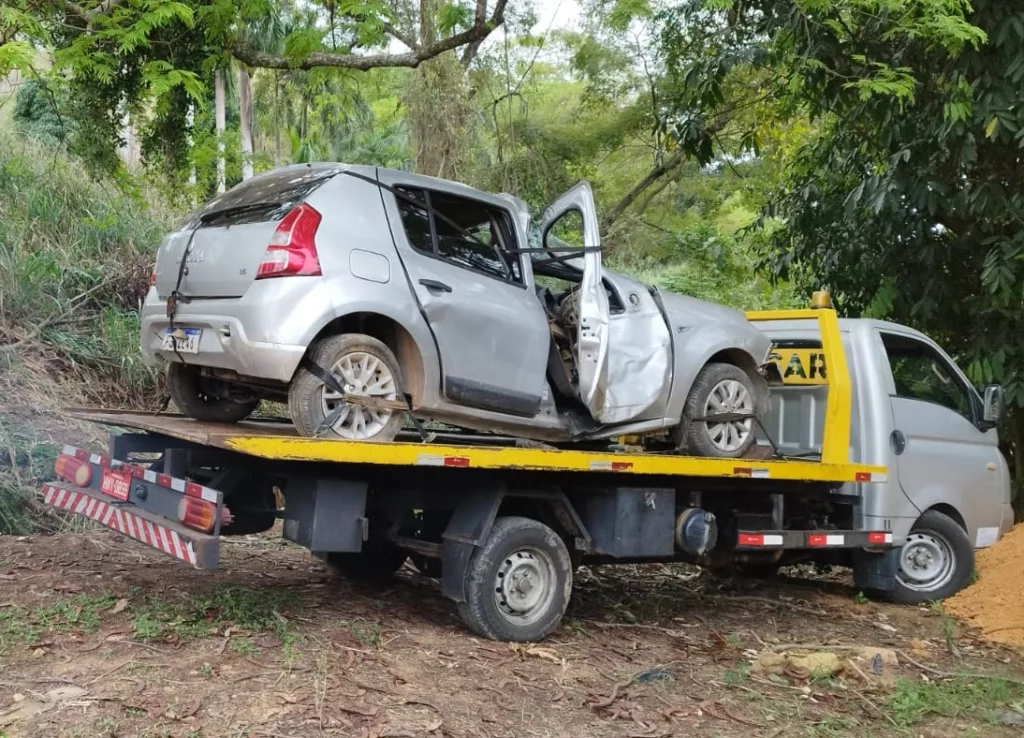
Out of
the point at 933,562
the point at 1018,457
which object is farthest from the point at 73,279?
the point at 1018,457

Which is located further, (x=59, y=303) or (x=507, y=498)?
(x=59, y=303)

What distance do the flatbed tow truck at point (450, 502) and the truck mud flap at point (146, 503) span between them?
1 cm

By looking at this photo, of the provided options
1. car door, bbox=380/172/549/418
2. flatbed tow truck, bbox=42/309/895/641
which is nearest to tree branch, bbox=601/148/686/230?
flatbed tow truck, bbox=42/309/895/641

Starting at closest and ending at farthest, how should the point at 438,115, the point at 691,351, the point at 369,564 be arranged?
1. the point at 691,351
2. the point at 369,564
3. the point at 438,115

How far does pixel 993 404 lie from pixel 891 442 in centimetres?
91

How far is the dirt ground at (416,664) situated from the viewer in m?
4.10

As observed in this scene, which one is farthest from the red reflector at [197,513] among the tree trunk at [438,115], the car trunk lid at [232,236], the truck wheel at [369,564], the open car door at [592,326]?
the tree trunk at [438,115]

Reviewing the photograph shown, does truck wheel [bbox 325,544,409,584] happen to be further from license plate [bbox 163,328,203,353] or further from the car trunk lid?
the car trunk lid

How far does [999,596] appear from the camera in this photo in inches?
275

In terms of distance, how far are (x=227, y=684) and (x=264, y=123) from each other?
20647mm

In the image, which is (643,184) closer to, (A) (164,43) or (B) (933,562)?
(A) (164,43)

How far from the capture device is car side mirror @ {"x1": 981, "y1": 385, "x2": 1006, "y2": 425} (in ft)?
23.7

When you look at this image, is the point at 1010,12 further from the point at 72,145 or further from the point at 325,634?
the point at 72,145

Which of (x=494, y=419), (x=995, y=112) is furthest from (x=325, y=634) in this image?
(x=995, y=112)
